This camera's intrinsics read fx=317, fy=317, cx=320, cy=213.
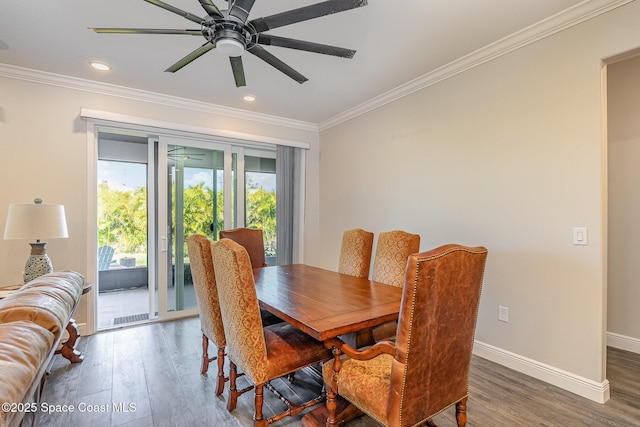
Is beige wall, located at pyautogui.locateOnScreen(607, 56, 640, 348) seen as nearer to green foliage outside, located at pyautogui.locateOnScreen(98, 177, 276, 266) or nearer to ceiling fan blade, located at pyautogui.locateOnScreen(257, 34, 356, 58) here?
ceiling fan blade, located at pyautogui.locateOnScreen(257, 34, 356, 58)

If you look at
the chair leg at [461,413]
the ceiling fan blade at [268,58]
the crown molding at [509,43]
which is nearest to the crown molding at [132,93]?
the crown molding at [509,43]

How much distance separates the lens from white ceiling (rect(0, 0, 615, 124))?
2.09m

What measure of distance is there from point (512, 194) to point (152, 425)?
9.63ft

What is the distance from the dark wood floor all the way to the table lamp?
812 millimetres

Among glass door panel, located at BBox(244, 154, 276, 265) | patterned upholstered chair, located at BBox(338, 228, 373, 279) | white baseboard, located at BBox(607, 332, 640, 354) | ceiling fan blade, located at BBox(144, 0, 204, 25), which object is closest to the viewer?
ceiling fan blade, located at BBox(144, 0, 204, 25)

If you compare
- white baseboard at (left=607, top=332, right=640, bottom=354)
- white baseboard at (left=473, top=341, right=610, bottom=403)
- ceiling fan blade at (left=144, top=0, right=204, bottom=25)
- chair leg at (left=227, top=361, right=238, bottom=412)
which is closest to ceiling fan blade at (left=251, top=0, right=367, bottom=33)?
ceiling fan blade at (left=144, top=0, right=204, bottom=25)

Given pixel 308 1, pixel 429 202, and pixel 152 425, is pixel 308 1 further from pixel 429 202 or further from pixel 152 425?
pixel 152 425

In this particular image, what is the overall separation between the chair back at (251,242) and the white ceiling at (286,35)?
5.10 ft

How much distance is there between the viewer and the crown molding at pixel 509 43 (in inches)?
80.5

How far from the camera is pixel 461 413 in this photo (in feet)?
5.18

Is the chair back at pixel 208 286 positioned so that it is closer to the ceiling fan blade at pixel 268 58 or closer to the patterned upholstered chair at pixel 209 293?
the patterned upholstered chair at pixel 209 293

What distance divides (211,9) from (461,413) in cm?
236

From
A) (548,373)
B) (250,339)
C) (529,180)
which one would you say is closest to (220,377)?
(250,339)

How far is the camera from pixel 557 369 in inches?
88.4
